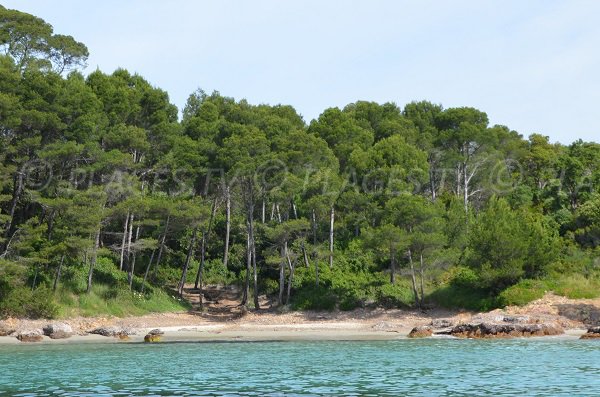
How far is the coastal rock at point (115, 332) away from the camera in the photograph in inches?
1468

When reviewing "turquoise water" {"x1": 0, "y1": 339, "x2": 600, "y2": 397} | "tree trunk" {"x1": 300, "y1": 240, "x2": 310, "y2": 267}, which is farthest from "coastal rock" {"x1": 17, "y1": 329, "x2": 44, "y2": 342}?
"tree trunk" {"x1": 300, "y1": 240, "x2": 310, "y2": 267}

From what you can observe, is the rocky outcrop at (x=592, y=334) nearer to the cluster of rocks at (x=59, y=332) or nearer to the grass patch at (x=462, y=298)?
the grass patch at (x=462, y=298)

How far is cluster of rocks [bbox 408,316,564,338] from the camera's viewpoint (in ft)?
115

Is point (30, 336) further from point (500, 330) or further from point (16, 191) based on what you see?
point (500, 330)

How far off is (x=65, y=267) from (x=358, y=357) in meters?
23.8

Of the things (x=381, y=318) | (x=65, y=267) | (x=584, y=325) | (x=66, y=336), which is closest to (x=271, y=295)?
(x=381, y=318)

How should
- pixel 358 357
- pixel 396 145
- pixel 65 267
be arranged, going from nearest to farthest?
pixel 358 357, pixel 65 267, pixel 396 145

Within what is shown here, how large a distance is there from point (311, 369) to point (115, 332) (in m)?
17.0

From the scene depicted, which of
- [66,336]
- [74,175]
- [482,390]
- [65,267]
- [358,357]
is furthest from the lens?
[74,175]

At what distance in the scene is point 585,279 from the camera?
42.6m

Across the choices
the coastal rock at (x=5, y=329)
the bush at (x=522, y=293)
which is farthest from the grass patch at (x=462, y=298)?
the coastal rock at (x=5, y=329)

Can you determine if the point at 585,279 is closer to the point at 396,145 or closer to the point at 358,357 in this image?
the point at 396,145

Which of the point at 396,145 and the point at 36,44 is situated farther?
the point at 36,44

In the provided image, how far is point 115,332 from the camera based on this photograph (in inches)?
1483
